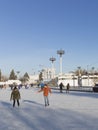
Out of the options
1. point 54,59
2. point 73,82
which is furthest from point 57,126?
point 54,59

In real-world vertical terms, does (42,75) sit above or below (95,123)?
above

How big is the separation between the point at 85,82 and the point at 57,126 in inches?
3327

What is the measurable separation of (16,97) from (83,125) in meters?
11.1

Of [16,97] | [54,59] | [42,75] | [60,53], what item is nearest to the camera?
[16,97]

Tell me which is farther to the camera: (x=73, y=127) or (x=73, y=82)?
(x=73, y=82)

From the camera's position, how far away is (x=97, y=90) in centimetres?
5219

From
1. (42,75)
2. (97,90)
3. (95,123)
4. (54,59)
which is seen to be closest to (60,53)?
(54,59)

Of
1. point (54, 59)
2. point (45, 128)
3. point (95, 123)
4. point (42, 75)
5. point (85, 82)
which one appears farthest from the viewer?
point (42, 75)

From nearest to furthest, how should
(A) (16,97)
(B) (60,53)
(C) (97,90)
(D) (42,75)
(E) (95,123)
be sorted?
(E) (95,123), (A) (16,97), (C) (97,90), (B) (60,53), (D) (42,75)

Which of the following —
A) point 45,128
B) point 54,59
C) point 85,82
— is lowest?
point 45,128

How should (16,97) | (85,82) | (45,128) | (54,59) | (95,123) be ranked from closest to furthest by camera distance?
(45,128) → (95,123) → (16,97) → (85,82) → (54,59)

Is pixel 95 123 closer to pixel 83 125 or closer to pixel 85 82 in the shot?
pixel 83 125

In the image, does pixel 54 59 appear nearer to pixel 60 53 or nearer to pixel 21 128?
pixel 60 53

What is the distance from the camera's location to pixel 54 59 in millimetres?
129375
